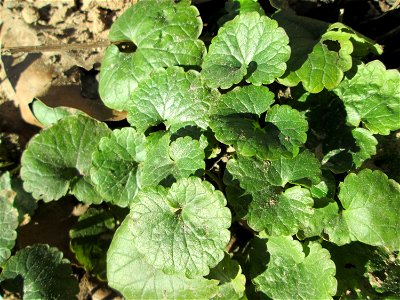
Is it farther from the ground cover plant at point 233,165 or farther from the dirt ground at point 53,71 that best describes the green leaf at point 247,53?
the dirt ground at point 53,71

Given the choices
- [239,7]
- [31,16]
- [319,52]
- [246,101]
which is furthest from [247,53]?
[31,16]

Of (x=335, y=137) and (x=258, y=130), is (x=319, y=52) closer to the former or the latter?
(x=335, y=137)

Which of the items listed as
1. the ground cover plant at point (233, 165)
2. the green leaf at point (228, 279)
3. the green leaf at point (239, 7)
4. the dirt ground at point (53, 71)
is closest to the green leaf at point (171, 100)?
the ground cover plant at point (233, 165)

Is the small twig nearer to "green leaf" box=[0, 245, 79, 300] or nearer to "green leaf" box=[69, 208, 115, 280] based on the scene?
Result: "green leaf" box=[69, 208, 115, 280]

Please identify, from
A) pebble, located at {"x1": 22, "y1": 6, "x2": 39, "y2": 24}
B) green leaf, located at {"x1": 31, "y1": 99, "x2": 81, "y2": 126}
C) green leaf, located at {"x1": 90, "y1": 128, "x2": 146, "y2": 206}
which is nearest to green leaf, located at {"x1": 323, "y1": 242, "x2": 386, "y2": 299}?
green leaf, located at {"x1": 90, "y1": 128, "x2": 146, "y2": 206}

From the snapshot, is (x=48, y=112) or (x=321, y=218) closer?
(x=321, y=218)

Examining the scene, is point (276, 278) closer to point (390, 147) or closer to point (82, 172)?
point (390, 147)
